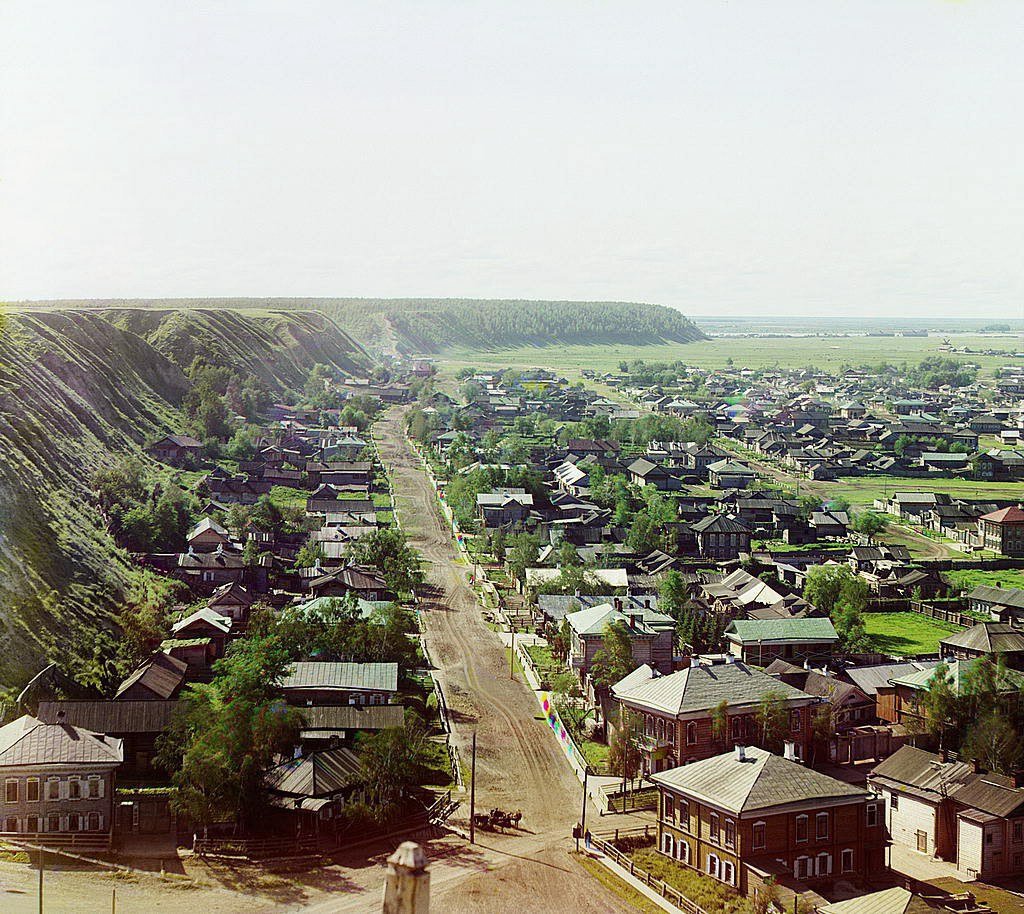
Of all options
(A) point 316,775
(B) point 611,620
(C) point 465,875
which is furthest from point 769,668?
(A) point 316,775

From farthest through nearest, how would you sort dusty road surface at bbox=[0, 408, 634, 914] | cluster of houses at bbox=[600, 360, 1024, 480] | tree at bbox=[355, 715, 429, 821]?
1. cluster of houses at bbox=[600, 360, 1024, 480]
2. tree at bbox=[355, 715, 429, 821]
3. dusty road surface at bbox=[0, 408, 634, 914]

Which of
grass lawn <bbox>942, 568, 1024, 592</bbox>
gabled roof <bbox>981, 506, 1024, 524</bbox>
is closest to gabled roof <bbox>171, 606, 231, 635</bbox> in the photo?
grass lawn <bbox>942, 568, 1024, 592</bbox>

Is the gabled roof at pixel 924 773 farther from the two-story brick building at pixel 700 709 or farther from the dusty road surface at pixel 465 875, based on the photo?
the dusty road surface at pixel 465 875

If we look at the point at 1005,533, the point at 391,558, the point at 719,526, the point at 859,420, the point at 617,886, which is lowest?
the point at 617,886

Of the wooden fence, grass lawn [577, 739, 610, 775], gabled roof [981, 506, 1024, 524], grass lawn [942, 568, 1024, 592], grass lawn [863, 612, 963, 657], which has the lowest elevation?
grass lawn [863, 612, 963, 657]

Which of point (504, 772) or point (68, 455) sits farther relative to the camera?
point (68, 455)

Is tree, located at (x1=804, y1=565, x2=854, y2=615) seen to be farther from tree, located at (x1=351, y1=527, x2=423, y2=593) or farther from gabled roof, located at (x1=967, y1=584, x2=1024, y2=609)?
tree, located at (x1=351, y1=527, x2=423, y2=593)

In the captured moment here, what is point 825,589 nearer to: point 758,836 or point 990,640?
point 990,640
